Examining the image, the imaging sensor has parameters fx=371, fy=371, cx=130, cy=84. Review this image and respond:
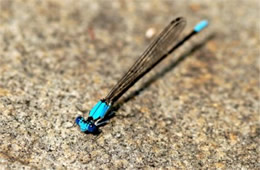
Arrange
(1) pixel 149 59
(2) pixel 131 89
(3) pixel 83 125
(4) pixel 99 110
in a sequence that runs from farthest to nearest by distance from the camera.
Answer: (1) pixel 149 59, (2) pixel 131 89, (4) pixel 99 110, (3) pixel 83 125

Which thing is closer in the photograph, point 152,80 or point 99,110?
point 99,110

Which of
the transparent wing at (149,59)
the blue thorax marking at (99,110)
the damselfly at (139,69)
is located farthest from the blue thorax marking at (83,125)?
the transparent wing at (149,59)

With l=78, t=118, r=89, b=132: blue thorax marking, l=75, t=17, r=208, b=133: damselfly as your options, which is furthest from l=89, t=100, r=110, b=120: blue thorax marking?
l=78, t=118, r=89, b=132: blue thorax marking

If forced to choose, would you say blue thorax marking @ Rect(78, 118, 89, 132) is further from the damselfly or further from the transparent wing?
the transparent wing

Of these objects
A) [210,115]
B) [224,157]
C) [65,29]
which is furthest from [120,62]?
[224,157]

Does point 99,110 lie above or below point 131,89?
below

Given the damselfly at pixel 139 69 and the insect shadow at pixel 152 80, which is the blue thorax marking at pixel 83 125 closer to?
the damselfly at pixel 139 69

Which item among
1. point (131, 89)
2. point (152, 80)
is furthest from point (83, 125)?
point (152, 80)

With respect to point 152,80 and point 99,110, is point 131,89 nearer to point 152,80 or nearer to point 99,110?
point 152,80
